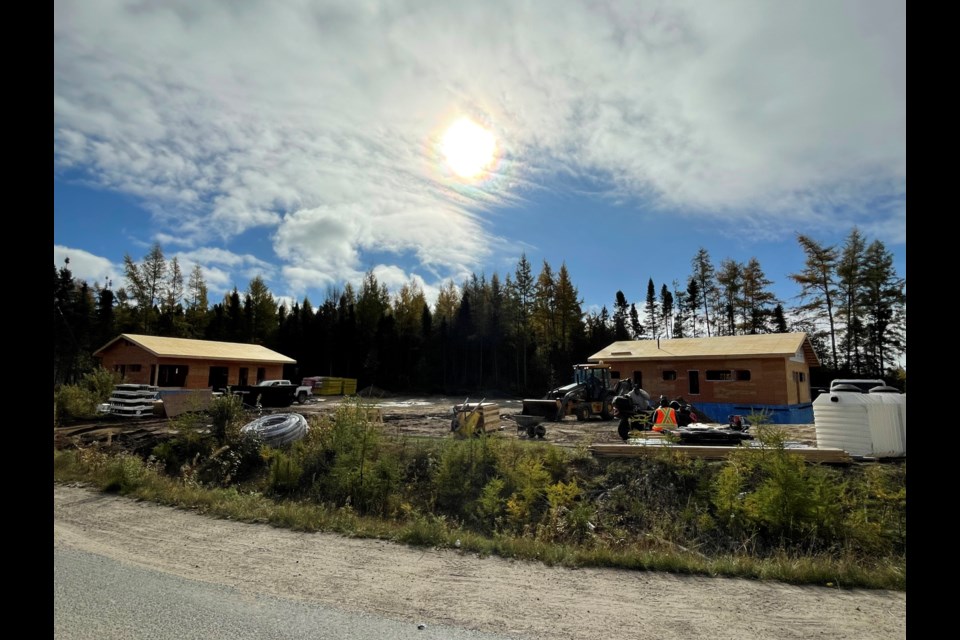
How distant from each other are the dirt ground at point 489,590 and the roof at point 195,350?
83.1 feet

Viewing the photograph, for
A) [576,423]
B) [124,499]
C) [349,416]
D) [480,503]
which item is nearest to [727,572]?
[480,503]

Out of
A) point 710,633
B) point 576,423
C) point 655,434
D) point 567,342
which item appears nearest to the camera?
point 710,633

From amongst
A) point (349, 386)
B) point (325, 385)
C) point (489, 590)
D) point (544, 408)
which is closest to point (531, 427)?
point (544, 408)

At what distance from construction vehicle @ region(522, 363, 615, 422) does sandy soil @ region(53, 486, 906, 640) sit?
15.2 metres

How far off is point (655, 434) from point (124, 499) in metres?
13.3

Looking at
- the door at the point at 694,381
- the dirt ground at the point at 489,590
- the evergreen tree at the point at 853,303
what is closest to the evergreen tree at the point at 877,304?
the evergreen tree at the point at 853,303

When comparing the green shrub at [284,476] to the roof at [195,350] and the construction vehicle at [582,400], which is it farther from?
the roof at [195,350]

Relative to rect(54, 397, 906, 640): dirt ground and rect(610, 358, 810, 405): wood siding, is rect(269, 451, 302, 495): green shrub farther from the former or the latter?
rect(610, 358, 810, 405): wood siding

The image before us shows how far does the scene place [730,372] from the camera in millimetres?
27859

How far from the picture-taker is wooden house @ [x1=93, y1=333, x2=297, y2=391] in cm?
3105

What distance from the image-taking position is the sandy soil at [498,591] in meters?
5.16

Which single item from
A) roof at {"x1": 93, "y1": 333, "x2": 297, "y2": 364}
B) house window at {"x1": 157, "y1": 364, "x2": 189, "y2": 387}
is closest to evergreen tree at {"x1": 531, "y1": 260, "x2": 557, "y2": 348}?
roof at {"x1": 93, "y1": 333, "x2": 297, "y2": 364}
